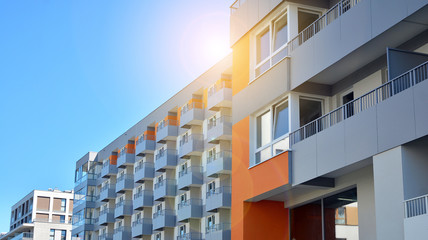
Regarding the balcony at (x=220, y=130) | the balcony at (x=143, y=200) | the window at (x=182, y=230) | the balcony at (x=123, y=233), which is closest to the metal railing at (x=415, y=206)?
the balcony at (x=220, y=130)

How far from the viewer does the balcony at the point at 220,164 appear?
44.9 m

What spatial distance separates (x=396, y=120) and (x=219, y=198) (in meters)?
29.3

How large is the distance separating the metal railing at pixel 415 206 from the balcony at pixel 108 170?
53.2 m

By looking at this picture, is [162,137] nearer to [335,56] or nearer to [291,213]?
[291,213]

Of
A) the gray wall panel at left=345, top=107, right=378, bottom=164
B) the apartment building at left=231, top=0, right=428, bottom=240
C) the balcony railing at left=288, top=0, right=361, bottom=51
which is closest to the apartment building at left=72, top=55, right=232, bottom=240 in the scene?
the apartment building at left=231, top=0, right=428, bottom=240

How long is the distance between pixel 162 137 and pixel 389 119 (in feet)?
132

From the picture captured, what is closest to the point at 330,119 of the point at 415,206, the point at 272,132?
the point at 272,132

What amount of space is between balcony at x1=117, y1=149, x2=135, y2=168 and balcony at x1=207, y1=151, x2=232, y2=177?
57.6 ft

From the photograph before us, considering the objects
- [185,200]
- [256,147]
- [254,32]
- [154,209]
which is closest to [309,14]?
[254,32]

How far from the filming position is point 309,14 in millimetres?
22422

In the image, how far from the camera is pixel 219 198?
44.5 meters

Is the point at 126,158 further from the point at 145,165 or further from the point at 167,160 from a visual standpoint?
the point at 167,160

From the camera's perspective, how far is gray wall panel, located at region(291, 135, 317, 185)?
64.2 feet

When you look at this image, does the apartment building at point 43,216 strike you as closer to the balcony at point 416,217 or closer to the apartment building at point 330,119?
the apartment building at point 330,119
